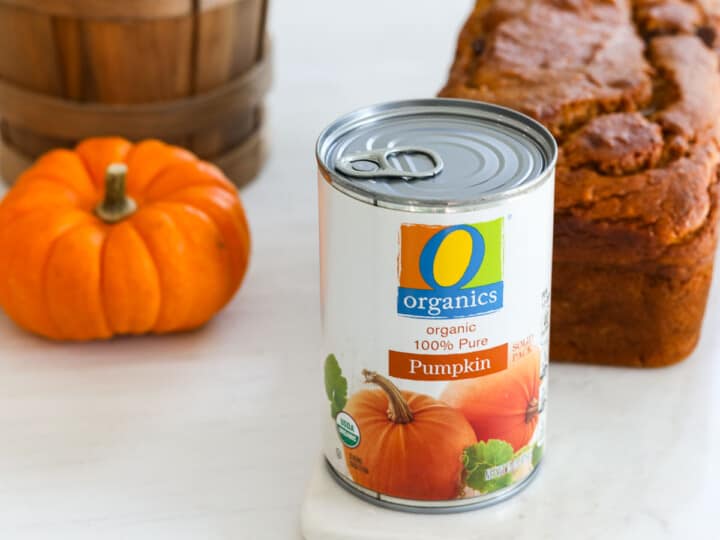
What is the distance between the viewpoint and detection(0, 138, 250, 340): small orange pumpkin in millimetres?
1216

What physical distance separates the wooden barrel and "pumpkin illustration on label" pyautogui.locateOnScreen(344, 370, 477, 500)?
0.61 m

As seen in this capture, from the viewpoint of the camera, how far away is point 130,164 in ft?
4.33

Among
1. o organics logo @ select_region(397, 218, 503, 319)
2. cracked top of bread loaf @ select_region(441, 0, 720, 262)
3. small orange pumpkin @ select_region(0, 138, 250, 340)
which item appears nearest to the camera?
o organics logo @ select_region(397, 218, 503, 319)

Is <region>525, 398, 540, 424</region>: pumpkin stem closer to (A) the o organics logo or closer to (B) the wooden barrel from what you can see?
(A) the o organics logo

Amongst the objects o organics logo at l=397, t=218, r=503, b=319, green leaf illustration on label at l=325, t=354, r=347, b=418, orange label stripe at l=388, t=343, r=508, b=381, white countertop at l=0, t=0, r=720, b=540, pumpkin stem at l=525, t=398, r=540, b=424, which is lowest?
white countertop at l=0, t=0, r=720, b=540

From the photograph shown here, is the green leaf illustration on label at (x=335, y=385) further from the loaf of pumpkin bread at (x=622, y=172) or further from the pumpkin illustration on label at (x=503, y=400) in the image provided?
the loaf of pumpkin bread at (x=622, y=172)

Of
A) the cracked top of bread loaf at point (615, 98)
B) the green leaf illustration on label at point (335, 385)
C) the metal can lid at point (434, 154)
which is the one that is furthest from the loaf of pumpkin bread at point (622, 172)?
the green leaf illustration on label at point (335, 385)

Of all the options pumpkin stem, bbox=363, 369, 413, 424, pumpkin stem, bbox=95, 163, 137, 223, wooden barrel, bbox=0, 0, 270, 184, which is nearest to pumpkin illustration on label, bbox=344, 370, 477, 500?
pumpkin stem, bbox=363, 369, 413, 424

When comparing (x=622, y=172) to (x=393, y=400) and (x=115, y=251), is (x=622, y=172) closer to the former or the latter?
(x=393, y=400)

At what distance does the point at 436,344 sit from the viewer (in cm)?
92

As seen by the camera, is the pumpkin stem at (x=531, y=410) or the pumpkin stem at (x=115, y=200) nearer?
the pumpkin stem at (x=531, y=410)

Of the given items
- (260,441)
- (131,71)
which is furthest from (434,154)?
(131,71)

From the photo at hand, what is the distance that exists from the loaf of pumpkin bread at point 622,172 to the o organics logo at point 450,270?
0.77 ft

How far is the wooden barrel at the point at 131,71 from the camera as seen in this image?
4.58ft
